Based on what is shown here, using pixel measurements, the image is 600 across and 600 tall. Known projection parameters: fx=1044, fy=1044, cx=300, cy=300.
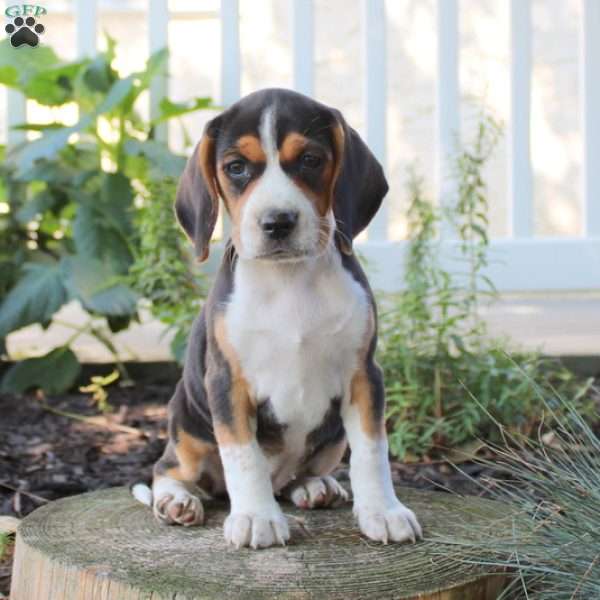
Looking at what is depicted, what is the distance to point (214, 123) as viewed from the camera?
2.65 metres

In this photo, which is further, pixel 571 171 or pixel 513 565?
pixel 571 171

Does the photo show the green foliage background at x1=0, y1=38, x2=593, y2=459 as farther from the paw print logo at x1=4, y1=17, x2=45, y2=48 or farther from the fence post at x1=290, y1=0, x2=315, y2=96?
the fence post at x1=290, y1=0, x2=315, y2=96

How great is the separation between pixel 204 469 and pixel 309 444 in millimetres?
356

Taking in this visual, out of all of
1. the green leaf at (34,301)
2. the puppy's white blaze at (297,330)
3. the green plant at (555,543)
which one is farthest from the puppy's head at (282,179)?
the green leaf at (34,301)

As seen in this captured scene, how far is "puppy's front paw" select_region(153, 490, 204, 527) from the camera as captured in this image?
2.85 m

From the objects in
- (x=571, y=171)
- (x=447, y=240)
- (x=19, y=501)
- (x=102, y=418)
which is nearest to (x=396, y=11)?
(x=571, y=171)

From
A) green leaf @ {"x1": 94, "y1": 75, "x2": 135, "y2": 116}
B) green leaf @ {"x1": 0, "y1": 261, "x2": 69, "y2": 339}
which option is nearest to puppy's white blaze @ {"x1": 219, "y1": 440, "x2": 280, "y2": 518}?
green leaf @ {"x1": 0, "y1": 261, "x2": 69, "y2": 339}

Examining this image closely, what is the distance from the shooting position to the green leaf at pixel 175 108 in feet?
17.6

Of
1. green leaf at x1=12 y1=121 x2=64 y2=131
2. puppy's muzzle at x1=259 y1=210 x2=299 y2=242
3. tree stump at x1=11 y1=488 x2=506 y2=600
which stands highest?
green leaf at x1=12 y1=121 x2=64 y2=131

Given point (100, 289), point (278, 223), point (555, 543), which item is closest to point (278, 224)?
point (278, 223)

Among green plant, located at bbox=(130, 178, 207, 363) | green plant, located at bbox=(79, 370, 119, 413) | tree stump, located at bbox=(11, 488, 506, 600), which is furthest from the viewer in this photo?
green plant, located at bbox=(79, 370, 119, 413)

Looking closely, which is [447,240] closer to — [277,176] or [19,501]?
[19,501]

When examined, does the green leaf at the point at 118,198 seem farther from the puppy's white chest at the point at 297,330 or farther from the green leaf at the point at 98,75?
the puppy's white chest at the point at 297,330

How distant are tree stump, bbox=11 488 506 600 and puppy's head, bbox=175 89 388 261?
0.74 m
